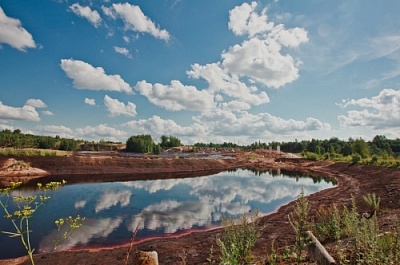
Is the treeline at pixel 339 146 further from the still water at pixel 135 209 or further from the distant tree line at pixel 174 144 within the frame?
the still water at pixel 135 209

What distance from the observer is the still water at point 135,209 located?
49.5 ft

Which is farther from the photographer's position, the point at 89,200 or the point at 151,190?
the point at 151,190

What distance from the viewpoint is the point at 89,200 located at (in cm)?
2488

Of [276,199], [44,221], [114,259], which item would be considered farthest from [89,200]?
[276,199]

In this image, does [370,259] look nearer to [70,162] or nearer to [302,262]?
[302,262]

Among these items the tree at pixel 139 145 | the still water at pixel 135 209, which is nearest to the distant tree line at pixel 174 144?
the tree at pixel 139 145

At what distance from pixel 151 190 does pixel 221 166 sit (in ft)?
119

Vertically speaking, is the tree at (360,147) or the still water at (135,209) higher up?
the tree at (360,147)

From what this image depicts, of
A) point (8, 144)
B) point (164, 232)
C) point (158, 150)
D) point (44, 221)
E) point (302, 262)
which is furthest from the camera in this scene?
point (158, 150)

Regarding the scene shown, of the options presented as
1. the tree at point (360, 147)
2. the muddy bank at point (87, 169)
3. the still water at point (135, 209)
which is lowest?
the still water at point (135, 209)

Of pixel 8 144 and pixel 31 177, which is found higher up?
pixel 8 144

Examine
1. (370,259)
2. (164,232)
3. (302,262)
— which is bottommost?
(164,232)

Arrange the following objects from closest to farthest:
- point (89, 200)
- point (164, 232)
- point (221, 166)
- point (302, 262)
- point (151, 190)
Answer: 1. point (302, 262)
2. point (164, 232)
3. point (89, 200)
4. point (151, 190)
5. point (221, 166)

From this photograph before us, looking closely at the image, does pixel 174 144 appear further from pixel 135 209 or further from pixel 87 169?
pixel 135 209
